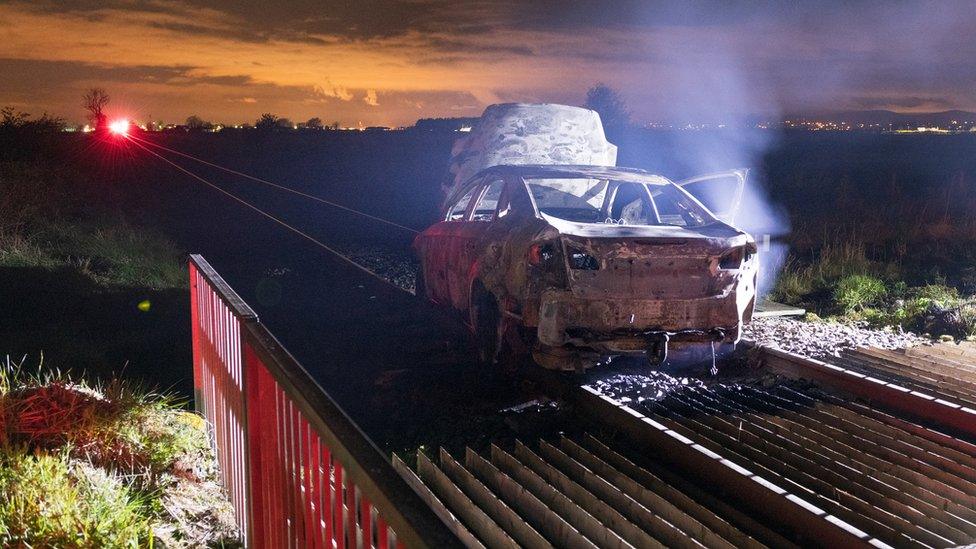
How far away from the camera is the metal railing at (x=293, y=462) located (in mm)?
1811

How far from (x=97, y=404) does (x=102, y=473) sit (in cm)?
89

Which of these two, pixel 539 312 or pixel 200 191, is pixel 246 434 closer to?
pixel 539 312

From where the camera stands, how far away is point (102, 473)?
4062 millimetres

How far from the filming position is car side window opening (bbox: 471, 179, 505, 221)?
7.76 metres

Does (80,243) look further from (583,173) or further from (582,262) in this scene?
(582,262)

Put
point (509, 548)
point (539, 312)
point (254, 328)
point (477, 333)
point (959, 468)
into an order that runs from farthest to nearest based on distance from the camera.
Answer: point (477, 333), point (539, 312), point (959, 468), point (509, 548), point (254, 328)

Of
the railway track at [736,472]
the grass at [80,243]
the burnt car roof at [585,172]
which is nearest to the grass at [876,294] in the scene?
the railway track at [736,472]

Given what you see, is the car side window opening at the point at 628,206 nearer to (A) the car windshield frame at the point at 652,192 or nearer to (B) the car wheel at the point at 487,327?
(A) the car windshield frame at the point at 652,192

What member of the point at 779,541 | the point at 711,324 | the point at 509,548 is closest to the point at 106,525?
the point at 509,548

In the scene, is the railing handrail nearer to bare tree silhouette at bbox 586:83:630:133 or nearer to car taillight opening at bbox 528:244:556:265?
car taillight opening at bbox 528:244:556:265

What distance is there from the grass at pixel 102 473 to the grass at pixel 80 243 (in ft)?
21.3

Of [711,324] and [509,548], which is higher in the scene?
[711,324]

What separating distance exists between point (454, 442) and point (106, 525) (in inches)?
92.3

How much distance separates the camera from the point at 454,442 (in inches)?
215
